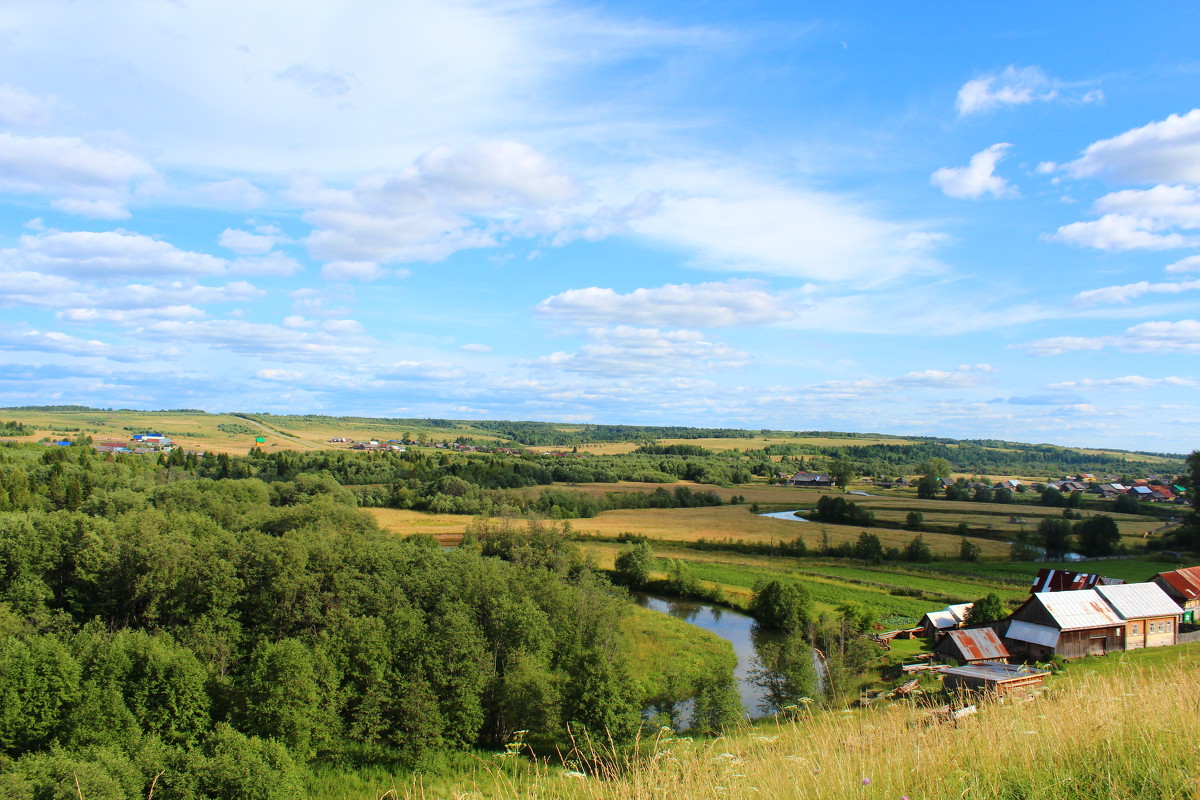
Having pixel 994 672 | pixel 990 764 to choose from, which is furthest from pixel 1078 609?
pixel 990 764

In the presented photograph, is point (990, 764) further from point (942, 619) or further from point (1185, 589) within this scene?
point (1185, 589)

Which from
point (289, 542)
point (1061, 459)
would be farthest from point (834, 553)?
point (1061, 459)

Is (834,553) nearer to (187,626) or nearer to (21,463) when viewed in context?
(187,626)

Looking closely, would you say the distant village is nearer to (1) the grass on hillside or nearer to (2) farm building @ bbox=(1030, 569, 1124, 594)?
(2) farm building @ bbox=(1030, 569, 1124, 594)

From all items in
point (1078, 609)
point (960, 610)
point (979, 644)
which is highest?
→ point (1078, 609)

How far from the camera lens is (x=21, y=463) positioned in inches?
2685

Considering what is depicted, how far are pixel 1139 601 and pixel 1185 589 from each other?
4938 mm

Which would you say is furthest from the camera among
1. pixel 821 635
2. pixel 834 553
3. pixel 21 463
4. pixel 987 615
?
pixel 21 463

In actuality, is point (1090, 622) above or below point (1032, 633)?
above

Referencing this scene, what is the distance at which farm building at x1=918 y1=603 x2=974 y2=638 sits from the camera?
37.2 meters

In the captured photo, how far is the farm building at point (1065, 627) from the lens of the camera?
31531 millimetres

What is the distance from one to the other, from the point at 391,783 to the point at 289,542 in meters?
12.8

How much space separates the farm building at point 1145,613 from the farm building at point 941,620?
7.13m

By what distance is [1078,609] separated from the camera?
32.4m
